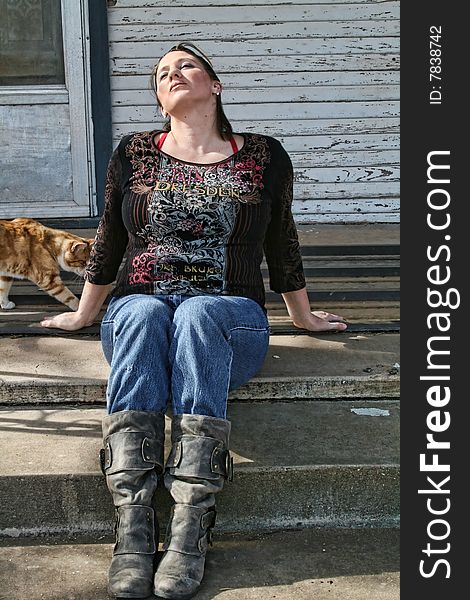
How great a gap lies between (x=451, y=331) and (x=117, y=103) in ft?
10.2

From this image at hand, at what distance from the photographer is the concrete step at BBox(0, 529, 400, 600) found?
239 centimetres

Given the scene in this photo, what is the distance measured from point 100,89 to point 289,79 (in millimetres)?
1147

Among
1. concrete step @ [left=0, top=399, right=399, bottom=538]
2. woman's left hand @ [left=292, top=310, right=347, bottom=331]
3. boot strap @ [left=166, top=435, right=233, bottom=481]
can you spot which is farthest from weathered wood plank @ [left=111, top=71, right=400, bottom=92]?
boot strap @ [left=166, top=435, right=233, bottom=481]

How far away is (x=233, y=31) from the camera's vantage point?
17.0 feet

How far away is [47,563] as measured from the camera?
8.34 ft

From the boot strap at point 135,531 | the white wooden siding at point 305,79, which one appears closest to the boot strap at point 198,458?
the boot strap at point 135,531

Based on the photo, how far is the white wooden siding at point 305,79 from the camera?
518 cm

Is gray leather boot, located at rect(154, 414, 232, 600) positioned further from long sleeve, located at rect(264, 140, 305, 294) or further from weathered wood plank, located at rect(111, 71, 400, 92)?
weathered wood plank, located at rect(111, 71, 400, 92)

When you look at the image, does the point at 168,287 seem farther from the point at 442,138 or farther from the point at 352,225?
the point at 352,225

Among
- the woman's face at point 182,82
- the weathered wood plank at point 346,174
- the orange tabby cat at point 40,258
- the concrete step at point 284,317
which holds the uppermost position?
the woman's face at point 182,82

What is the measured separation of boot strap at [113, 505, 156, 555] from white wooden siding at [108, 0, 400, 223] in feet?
10.4

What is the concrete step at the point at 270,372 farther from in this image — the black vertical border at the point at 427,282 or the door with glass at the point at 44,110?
the door with glass at the point at 44,110

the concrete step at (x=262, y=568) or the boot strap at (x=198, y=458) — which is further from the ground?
the boot strap at (x=198, y=458)

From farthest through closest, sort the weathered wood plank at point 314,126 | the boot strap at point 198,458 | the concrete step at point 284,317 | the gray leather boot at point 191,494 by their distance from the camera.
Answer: the weathered wood plank at point 314,126 → the concrete step at point 284,317 → the boot strap at point 198,458 → the gray leather boot at point 191,494
